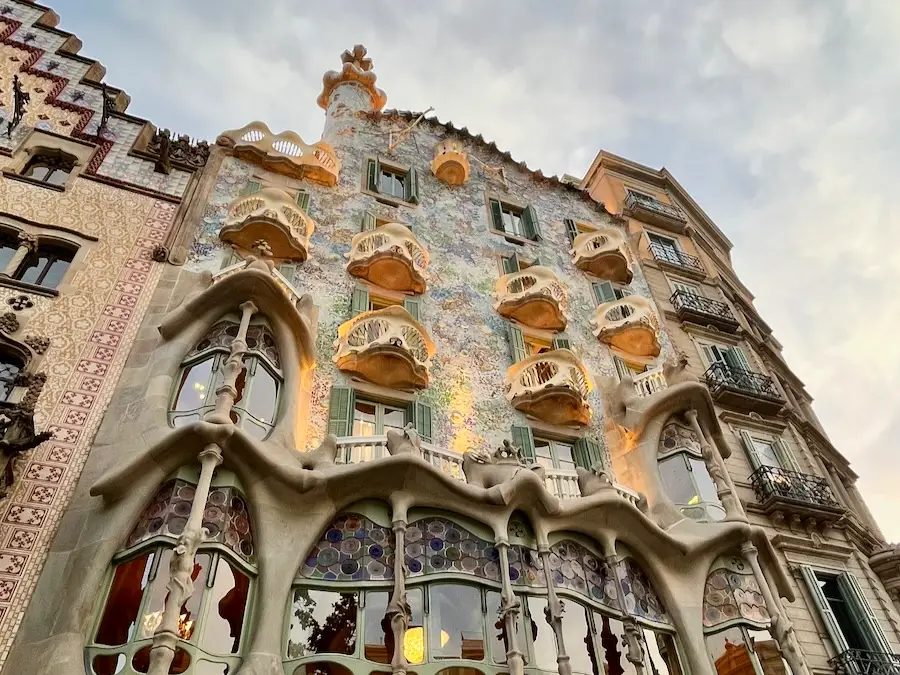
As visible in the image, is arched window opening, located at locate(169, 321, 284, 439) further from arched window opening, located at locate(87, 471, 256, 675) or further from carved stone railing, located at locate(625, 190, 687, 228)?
carved stone railing, located at locate(625, 190, 687, 228)

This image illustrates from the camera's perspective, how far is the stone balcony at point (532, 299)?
60.7 ft

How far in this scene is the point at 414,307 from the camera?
56.6ft

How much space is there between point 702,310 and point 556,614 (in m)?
14.4

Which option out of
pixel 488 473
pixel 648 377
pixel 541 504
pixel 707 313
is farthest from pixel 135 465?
pixel 707 313

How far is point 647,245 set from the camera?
24.9 m

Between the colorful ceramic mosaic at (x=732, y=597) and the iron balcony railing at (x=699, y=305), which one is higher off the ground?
the iron balcony railing at (x=699, y=305)

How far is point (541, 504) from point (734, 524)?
436 cm

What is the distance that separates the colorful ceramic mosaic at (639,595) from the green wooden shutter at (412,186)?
12.9 m

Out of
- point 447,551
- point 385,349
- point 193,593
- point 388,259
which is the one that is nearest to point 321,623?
point 193,593

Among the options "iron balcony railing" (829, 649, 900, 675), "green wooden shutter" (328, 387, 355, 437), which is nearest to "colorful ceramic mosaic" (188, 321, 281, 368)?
"green wooden shutter" (328, 387, 355, 437)

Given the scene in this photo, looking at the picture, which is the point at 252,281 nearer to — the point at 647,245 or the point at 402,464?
the point at 402,464

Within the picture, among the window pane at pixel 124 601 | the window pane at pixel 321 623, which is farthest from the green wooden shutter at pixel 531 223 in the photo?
the window pane at pixel 124 601

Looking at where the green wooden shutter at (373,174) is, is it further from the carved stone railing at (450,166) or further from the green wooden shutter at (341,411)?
the green wooden shutter at (341,411)

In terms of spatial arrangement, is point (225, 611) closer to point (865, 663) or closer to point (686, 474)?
point (686, 474)
